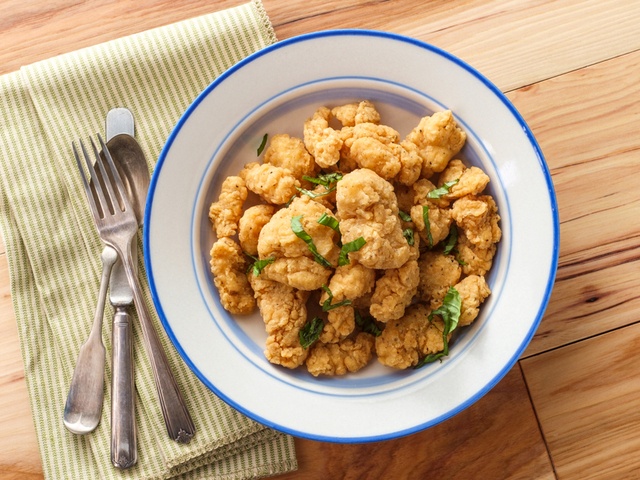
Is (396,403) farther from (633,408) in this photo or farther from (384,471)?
(633,408)

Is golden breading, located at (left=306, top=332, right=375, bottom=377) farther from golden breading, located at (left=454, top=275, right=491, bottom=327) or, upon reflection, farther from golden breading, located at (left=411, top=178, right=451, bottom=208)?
golden breading, located at (left=411, top=178, right=451, bottom=208)

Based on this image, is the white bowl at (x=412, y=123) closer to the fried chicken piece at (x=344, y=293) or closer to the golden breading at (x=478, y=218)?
the golden breading at (x=478, y=218)

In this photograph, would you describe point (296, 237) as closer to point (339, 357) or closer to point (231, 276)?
point (231, 276)

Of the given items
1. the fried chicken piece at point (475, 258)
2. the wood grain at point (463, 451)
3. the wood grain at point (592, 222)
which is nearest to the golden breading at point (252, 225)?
the fried chicken piece at point (475, 258)

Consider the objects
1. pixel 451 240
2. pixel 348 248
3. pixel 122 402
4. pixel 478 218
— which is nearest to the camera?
pixel 348 248

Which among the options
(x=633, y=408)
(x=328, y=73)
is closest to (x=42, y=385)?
(x=328, y=73)

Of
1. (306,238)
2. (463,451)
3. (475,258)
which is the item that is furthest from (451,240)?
(463,451)
